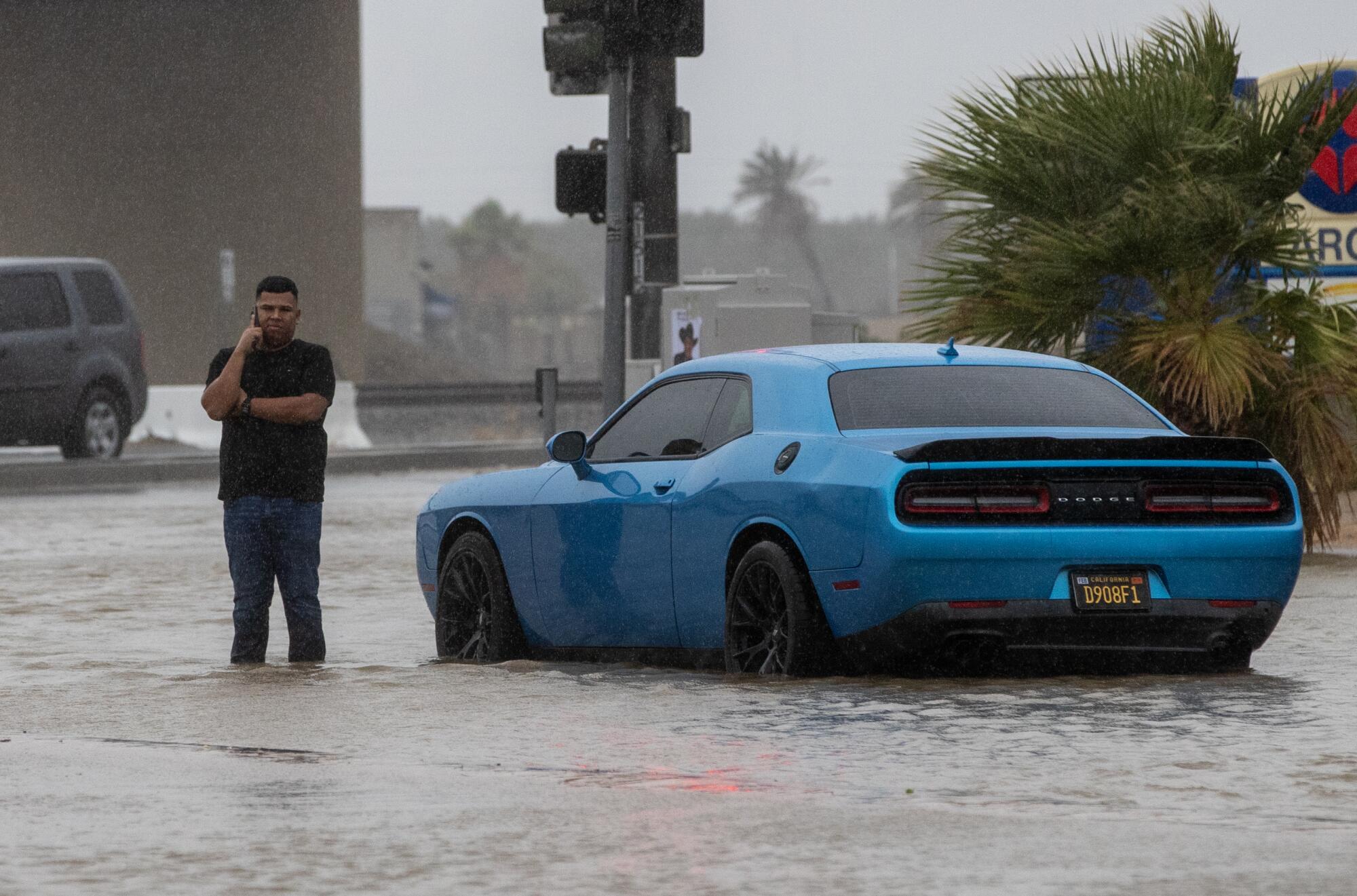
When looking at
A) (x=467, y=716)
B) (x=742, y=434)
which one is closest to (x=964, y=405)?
(x=742, y=434)

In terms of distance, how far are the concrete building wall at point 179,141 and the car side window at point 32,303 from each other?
16499mm

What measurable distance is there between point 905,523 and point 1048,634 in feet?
2.23

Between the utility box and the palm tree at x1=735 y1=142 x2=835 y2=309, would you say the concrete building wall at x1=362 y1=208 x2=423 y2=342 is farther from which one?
the utility box

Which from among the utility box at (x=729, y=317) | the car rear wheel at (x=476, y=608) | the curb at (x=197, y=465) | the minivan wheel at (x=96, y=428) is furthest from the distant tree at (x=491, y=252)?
the car rear wheel at (x=476, y=608)

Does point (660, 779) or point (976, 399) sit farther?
point (976, 399)

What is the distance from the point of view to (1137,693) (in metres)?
8.84

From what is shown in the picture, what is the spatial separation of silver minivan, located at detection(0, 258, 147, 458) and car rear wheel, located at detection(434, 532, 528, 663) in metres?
15.5

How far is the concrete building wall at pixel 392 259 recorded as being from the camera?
407 ft

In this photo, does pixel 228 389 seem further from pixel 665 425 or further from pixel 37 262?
pixel 37 262

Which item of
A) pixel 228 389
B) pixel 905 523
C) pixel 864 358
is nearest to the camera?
pixel 905 523

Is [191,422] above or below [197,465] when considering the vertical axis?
A: above

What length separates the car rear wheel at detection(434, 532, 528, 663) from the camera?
10.7 meters

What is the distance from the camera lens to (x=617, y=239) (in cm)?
1534

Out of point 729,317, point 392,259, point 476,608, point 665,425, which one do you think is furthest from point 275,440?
point 392,259
